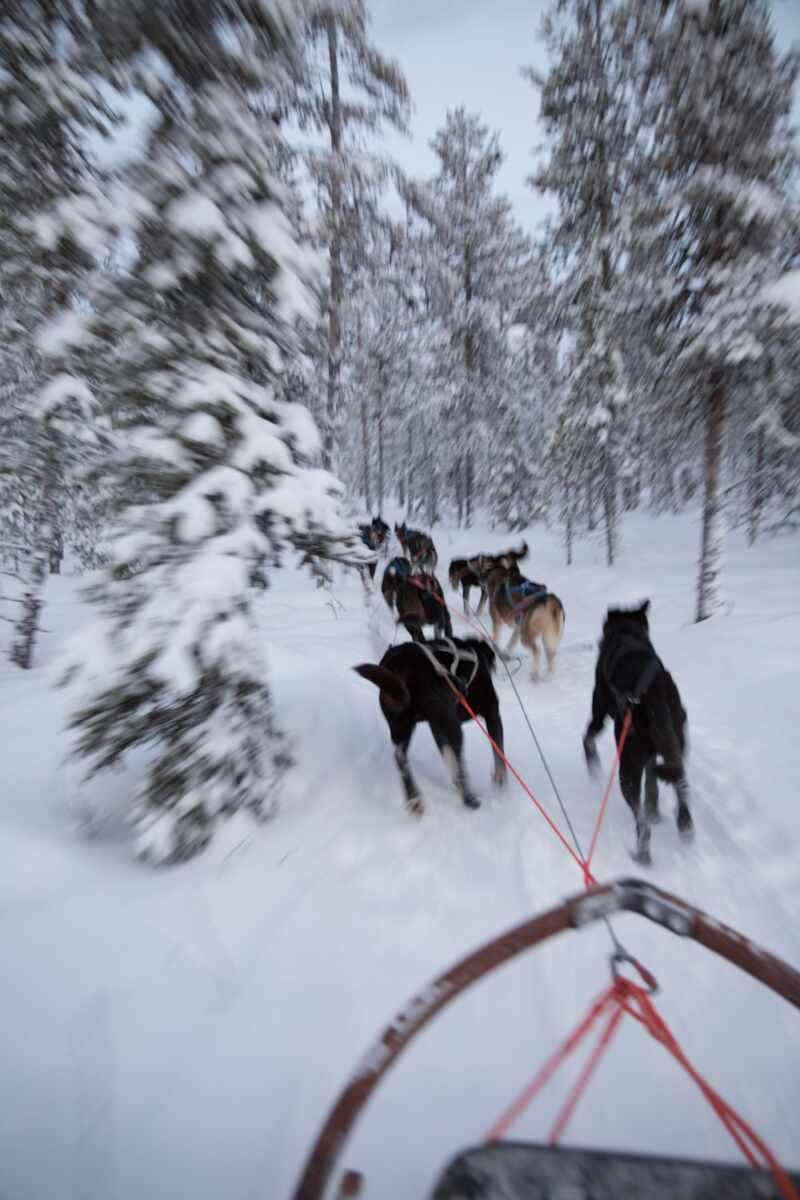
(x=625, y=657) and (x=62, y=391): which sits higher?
(x=62, y=391)

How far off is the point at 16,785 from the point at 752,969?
167 inches

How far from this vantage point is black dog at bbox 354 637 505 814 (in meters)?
3.81

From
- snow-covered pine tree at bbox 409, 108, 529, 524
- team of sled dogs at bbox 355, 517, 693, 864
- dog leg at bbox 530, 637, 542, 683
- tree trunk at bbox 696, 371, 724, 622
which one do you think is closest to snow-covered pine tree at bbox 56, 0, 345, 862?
team of sled dogs at bbox 355, 517, 693, 864

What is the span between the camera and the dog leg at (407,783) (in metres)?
3.82

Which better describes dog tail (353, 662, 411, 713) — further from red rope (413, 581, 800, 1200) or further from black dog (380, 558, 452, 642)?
black dog (380, 558, 452, 642)

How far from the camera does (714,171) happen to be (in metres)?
7.23

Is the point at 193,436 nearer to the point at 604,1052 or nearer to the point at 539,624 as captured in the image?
the point at 604,1052

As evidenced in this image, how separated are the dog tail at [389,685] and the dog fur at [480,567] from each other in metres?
5.25

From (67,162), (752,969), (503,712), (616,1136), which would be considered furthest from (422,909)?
(67,162)

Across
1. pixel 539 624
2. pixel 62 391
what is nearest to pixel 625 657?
pixel 539 624

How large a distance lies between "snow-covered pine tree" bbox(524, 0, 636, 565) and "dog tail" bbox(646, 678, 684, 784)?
8.53m

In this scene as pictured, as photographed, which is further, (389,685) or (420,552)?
(420,552)

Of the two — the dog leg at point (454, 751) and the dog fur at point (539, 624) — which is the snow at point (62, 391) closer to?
the dog leg at point (454, 751)

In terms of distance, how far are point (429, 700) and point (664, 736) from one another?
162 cm
